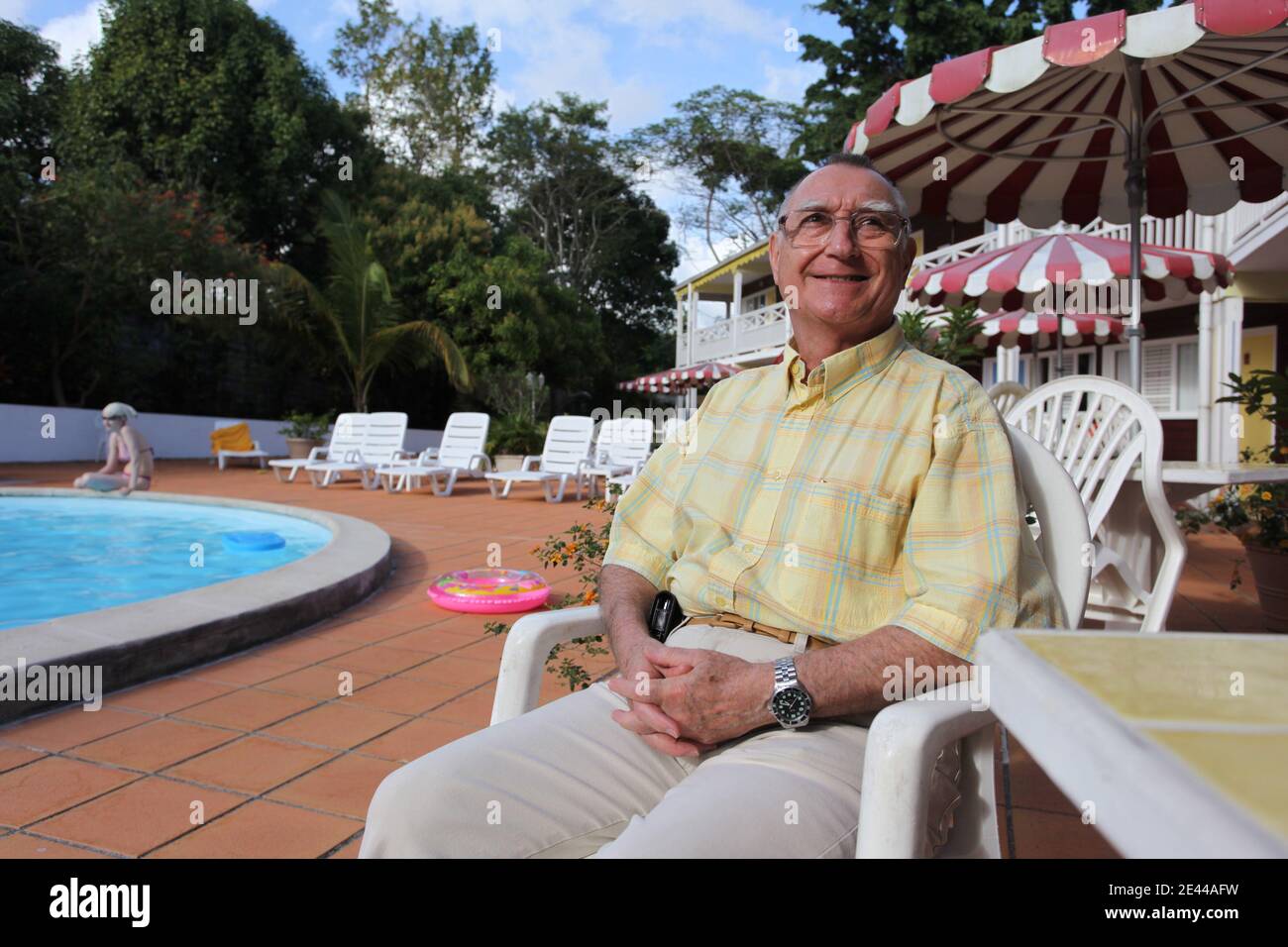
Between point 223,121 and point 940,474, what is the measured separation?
20141 mm

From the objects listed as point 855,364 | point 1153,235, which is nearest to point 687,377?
point 1153,235

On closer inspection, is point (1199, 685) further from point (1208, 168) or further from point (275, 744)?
point (1208, 168)

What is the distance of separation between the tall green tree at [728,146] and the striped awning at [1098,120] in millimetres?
25015

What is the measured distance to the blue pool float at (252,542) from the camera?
276 inches

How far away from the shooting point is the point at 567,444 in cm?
1071

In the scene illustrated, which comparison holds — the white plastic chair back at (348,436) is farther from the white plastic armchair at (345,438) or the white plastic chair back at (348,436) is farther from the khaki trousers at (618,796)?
the khaki trousers at (618,796)

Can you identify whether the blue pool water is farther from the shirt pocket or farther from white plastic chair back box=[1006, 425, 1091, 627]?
white plastic chair back box=[1006, 425, 1091, 627]

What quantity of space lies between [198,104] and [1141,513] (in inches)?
785

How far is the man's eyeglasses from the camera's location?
1.72 metres

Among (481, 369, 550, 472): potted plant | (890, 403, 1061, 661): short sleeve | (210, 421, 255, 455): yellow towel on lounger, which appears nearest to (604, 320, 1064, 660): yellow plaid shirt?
(890, 403, 1061, 661): short sleeve

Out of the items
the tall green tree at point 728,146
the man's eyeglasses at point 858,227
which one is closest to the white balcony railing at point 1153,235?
the man's eyeglasses at point 858,227

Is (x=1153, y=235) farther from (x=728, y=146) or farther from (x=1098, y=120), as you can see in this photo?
(x=728, y=146)
